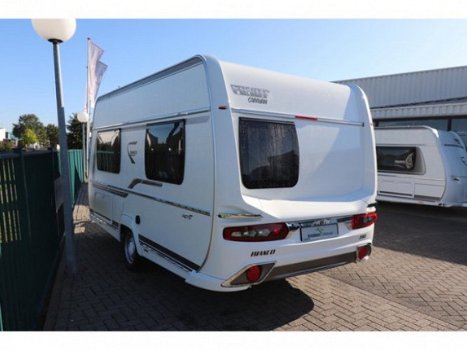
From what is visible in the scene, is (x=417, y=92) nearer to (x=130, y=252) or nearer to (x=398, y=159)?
(x=398, y=159)

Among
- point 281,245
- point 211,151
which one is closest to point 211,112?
point 211,151

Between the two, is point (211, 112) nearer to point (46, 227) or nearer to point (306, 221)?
point (306, 221)

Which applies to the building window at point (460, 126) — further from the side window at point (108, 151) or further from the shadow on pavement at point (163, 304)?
the side window at point (108, 151)

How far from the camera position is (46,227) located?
4.78 metres

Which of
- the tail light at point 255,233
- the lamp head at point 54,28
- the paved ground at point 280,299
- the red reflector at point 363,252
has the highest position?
the lamp head at point 54,28

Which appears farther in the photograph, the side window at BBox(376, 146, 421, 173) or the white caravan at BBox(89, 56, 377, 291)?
the side window at BBox(376, 146, 421, 173)

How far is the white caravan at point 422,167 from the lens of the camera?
32.6 feet

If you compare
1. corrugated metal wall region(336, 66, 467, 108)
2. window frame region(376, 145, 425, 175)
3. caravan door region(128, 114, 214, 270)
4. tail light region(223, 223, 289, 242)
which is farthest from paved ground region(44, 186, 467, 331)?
corrugated metal wall region(336, 66, 467, 108)

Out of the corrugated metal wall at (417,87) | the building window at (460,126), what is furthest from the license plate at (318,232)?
the corrugated metal wall at (417,87)

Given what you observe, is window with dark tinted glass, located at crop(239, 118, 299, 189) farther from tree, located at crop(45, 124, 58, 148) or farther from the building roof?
tree, located at crop(45, 124, 58, 148)

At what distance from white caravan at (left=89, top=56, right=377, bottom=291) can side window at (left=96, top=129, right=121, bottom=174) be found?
0.84m

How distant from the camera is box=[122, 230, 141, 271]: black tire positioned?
5.07 meters

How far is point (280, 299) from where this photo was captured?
4289 millimetres

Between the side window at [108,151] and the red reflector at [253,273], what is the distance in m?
3.09
